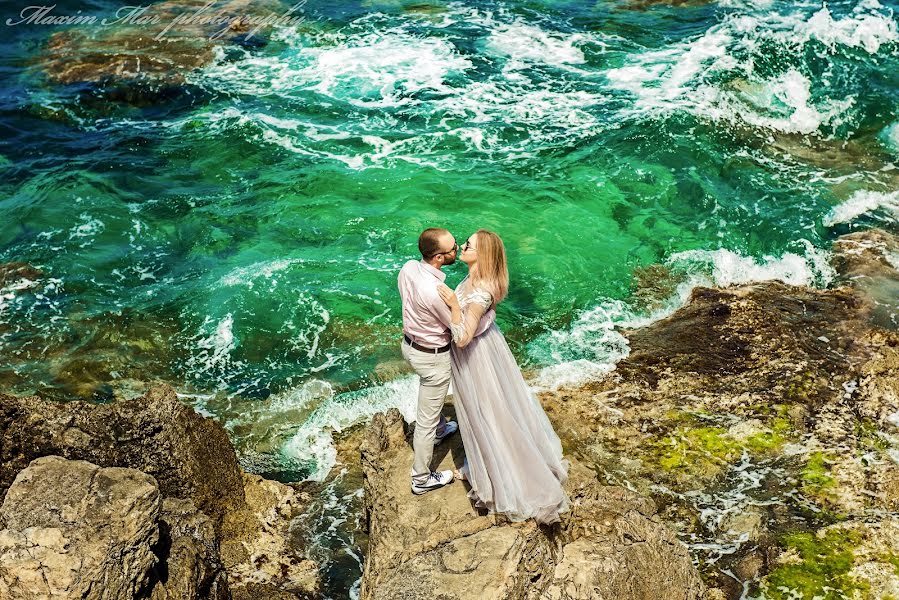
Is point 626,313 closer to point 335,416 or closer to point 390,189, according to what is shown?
point 335,416

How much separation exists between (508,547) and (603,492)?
1080 millimetres

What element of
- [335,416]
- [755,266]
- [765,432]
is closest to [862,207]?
[755,266]

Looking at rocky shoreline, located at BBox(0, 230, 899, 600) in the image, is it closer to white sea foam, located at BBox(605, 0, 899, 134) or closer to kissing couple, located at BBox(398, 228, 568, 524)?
kissing couple, located at BBox(398, 228, 568, 524)

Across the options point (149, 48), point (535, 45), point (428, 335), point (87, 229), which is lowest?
point (87, 229)

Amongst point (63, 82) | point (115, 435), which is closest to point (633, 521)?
point (115, 435)

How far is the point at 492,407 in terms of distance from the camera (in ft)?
18.6

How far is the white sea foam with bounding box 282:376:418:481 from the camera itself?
815 cm

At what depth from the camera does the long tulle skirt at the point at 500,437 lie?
552 centimetres

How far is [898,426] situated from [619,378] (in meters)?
2.80

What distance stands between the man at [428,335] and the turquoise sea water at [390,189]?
7.91 ft

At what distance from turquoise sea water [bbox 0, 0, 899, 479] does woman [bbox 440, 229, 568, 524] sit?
2844mm

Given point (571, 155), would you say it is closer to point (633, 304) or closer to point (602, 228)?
point (602, 228)

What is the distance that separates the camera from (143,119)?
16234 mm

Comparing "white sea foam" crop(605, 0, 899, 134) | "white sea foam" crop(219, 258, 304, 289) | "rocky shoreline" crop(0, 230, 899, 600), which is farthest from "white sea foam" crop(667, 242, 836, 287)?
"white sea foam" crop(219, 258, 304, 289)
